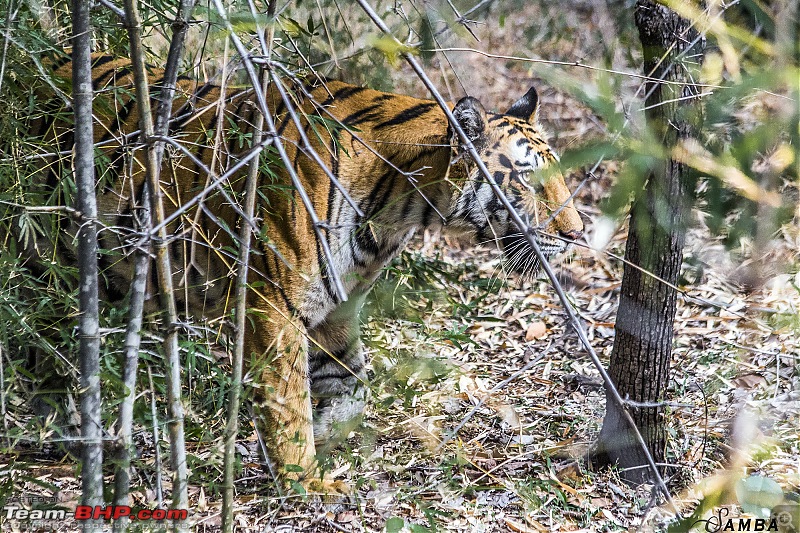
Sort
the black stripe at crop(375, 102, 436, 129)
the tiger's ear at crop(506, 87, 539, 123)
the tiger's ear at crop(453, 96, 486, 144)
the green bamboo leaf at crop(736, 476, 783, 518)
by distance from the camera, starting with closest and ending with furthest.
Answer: the green bamboo leaf at crop(736, 476, 783, 518) → the tiger's ear at crop(453, 96, 486, 144) → the black stripe at crop(375, 102, 436, 129) → the tiger's ear at crop(506, 87, 539, 123)

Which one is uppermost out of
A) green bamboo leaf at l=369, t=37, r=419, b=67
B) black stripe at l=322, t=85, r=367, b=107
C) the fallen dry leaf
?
black stripe at l=322, t=85, r=367, b=107

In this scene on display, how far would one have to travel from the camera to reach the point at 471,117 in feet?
8.27

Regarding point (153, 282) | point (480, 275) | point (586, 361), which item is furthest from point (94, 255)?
point (480, 275)

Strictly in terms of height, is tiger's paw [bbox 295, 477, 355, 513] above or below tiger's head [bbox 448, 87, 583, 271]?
below

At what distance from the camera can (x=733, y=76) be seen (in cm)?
71

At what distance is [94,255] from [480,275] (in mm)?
2848

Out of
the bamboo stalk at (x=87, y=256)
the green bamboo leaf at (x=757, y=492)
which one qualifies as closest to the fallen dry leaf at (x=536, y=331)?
the bamboo stalk at (x=87, y=256)

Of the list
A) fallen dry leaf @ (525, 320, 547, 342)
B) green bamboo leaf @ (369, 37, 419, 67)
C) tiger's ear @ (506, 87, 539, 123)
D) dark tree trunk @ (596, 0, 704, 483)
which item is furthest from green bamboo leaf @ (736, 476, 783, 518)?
fallen dry leaf @ (525, 320, 547, 342)

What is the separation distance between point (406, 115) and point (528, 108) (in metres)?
0.48

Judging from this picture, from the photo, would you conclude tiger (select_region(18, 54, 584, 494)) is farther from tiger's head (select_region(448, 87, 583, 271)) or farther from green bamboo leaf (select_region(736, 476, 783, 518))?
green bamboo leaf (select_region(736, 476, 783, 518))

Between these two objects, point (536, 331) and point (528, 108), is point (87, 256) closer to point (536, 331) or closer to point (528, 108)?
point (528, 108)

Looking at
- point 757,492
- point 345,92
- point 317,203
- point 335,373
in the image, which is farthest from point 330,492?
point 757,492

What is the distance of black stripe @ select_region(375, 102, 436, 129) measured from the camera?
8.87 feet

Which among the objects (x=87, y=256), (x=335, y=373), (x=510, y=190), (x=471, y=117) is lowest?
(x=335, y=373)
